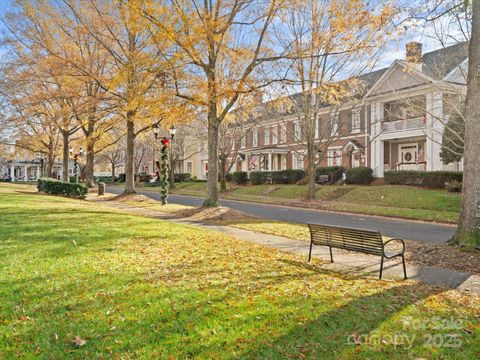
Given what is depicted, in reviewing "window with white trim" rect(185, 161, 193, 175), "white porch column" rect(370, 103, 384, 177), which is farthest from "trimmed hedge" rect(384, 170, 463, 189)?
"window with white trim" rect(185, 161, 193, 175)

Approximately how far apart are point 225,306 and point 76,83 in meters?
23.2

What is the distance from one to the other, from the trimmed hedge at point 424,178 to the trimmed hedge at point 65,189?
2046cm

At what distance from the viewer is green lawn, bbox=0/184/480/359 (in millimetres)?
3803

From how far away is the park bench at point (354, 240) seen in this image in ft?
22.2

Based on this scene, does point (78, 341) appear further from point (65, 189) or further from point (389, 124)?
point (389, 124)

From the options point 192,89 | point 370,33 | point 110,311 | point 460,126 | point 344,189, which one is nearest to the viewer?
point 110,311

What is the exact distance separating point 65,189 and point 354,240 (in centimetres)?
2213

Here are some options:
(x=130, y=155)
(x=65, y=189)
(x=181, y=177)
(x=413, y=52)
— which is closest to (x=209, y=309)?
(x=413, y=52)

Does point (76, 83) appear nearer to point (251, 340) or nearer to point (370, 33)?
point (370, 33)

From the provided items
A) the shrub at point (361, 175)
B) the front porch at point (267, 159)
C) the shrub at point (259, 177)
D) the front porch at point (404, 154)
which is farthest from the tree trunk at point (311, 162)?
the front porch at point (267, 159)

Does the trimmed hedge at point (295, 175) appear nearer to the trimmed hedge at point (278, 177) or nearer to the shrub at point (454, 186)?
the trimmed hedge at point (278, 177)

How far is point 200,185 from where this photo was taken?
44.5 metres

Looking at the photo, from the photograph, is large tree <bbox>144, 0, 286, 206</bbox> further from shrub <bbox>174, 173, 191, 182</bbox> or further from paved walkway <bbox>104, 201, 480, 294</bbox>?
shrub <bbox>174, 173, 191, 182</bbox>

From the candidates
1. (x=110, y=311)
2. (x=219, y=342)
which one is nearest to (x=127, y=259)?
(x=110, y=311)
